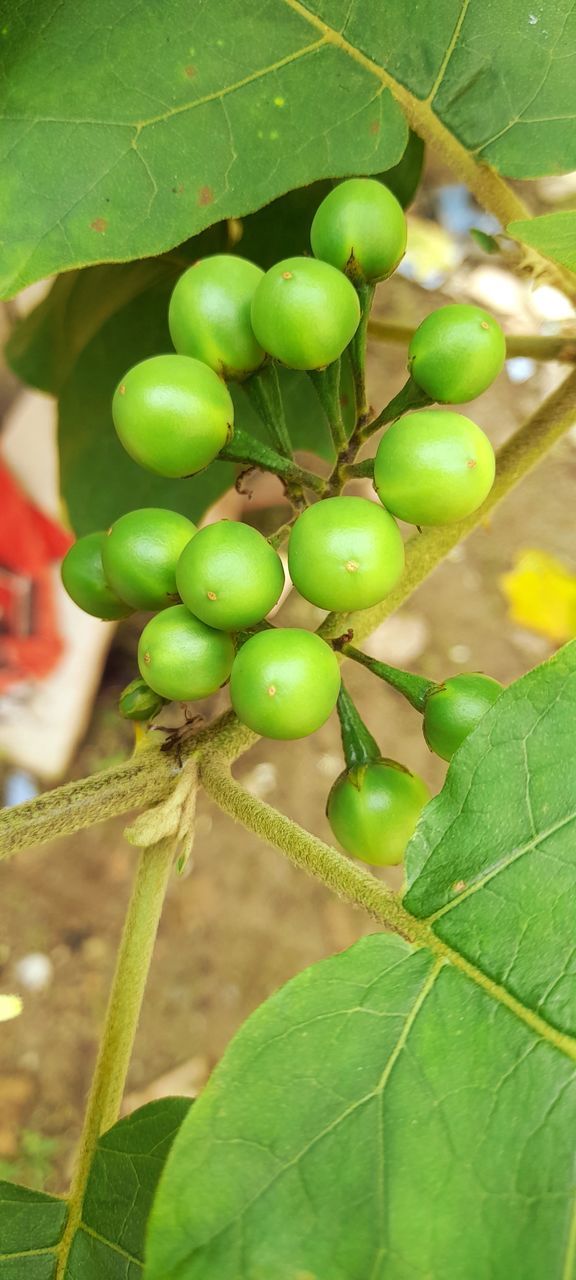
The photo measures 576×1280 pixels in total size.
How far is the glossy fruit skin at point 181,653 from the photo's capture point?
895mm

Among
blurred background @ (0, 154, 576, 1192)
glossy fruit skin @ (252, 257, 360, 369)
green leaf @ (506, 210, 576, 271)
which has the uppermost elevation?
green leaf @ (506, 210, 576, 271)

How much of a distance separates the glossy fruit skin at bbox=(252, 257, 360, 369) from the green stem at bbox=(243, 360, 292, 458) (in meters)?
0.10

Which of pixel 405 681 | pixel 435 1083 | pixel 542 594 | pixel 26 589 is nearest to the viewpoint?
pixel 435 1083

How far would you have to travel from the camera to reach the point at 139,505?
168cm

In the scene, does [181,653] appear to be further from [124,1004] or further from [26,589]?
[26,589]

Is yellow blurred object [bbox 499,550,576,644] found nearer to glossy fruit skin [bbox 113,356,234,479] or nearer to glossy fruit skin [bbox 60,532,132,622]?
glossy fruit skin [bbox 60,532,132,622]

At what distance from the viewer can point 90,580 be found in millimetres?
1056

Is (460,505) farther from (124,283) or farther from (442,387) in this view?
(124,283)

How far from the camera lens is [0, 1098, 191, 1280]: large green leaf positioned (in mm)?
988

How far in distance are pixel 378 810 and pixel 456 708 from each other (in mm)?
128

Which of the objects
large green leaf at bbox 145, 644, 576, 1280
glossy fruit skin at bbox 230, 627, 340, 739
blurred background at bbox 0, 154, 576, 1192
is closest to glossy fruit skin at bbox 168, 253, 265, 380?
glossy fruit skin at bbox 230, 627, 340, 739

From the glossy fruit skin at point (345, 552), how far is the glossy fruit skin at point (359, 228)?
0.27 meters

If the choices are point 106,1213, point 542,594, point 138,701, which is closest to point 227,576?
point 138,701

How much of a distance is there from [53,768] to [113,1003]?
6.04 feet
